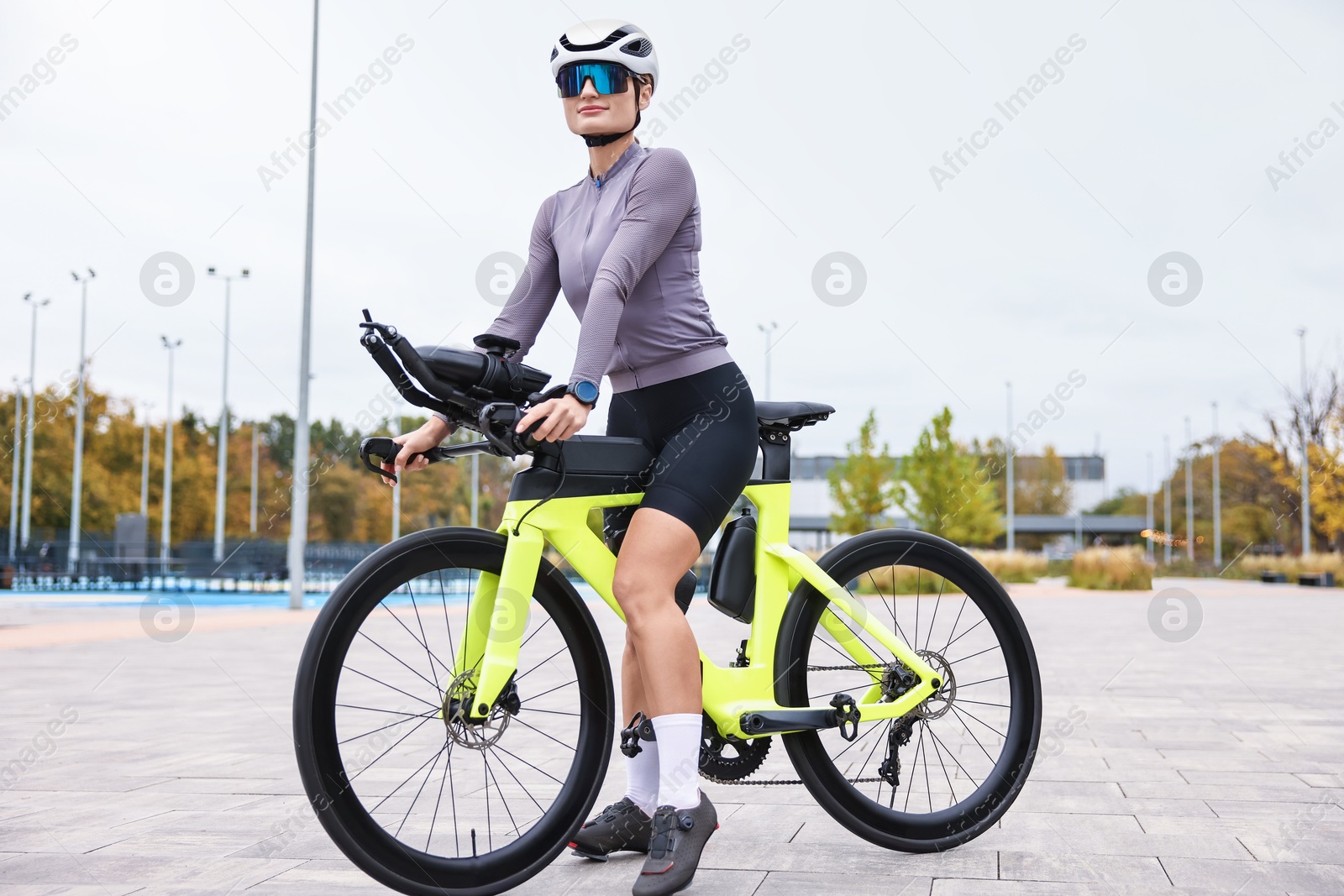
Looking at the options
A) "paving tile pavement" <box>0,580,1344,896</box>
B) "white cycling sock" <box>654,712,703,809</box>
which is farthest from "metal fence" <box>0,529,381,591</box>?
"white cycling sock" <box>654,712,703,809</box>

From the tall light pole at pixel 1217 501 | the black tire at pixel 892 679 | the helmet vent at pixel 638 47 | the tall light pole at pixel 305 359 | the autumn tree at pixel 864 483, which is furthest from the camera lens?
the tall light pole at pixel 1217 501

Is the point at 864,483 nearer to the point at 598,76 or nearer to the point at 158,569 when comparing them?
the point at 158,569

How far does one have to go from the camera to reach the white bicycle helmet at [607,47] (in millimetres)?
2664

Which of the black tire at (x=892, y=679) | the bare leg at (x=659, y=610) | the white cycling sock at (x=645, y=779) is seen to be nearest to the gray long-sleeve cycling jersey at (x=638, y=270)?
the bare leg at (x=659, y=610)

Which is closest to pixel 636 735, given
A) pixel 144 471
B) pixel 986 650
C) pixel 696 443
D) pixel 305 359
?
pixel 696 443

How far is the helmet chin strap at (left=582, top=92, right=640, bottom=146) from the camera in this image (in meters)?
2.77

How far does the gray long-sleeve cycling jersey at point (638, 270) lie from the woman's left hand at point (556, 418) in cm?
15

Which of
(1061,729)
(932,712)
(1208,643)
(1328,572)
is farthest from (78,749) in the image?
(1328,572)

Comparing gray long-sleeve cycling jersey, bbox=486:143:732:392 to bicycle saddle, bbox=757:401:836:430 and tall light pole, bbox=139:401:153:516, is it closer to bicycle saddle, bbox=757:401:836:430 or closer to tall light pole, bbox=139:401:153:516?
bicycle saddle, bbox=757:401:836:430

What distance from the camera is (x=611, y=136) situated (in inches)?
109

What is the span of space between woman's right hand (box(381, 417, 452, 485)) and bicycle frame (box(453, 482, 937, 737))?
32cm

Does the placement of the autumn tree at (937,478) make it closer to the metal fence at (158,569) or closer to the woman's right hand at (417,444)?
the metal fence at (158,569)

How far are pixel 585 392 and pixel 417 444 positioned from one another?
1.93ft

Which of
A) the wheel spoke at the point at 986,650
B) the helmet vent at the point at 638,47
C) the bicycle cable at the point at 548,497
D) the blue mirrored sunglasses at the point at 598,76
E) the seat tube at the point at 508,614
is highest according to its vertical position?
the helmet vent at the point at 638,47
